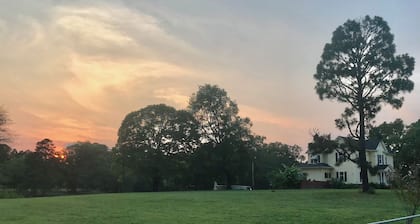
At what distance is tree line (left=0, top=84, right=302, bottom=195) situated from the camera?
76.8 meters

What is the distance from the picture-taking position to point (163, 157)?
76750 millimetres

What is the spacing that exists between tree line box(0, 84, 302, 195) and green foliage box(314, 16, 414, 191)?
3135 cm

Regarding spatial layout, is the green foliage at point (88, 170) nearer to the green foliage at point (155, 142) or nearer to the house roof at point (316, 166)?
the green foliage at point (155, 142)

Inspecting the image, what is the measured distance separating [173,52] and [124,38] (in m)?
3.37

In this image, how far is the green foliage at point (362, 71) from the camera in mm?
44656

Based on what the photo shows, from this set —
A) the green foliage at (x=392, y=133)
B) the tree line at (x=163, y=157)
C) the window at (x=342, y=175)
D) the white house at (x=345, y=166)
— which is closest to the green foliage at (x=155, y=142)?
the tree line at (x=163, y=157)

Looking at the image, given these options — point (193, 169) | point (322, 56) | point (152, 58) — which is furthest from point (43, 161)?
point (152, 58)

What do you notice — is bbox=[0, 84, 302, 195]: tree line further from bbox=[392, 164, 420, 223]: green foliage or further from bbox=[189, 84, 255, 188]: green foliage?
bbox=[392, 164, 420, 223]: green foliage

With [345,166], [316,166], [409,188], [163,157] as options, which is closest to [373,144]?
[345,166]

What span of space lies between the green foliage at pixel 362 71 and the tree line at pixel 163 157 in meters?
31.3

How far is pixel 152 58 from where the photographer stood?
2867 centimetres

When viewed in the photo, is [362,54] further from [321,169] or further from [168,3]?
[321,169]

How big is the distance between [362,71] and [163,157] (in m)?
39.6

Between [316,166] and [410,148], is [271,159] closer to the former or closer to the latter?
[316,166]
